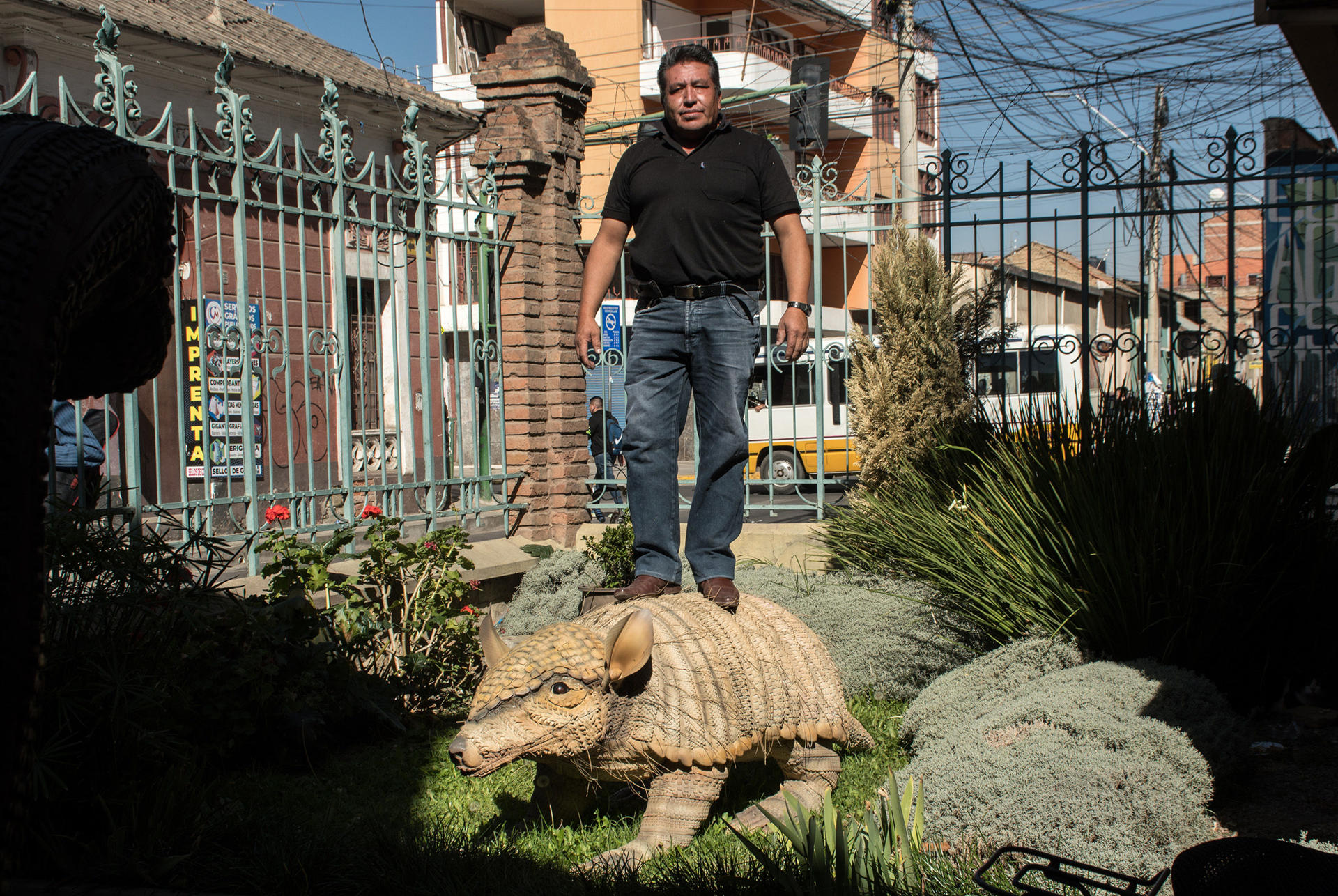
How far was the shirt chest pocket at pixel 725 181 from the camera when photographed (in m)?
4.04

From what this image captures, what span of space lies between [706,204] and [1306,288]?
604 cm

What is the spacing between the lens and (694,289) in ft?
13.3

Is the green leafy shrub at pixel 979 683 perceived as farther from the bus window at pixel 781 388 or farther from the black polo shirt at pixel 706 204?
the bus window at pixel 781 388

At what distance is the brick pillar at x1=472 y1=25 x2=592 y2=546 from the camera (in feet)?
24.8

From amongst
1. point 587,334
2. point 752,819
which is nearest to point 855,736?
point 752,819

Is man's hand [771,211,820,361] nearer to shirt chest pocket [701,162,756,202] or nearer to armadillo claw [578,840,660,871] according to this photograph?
shirt chest pocket [701,162,756,202]

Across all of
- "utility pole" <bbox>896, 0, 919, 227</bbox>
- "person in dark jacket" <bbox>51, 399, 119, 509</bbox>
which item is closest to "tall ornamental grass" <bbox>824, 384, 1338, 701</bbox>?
"person in dark jacket" <bbox>51, 399, 119, 509</bbox>

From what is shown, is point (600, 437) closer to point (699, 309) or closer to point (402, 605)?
point (402, 605)

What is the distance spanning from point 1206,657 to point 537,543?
179 inches

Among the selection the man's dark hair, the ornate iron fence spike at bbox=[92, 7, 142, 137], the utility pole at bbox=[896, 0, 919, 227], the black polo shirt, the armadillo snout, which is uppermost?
the utility pole at bbox=[896, 0, 919, 227]

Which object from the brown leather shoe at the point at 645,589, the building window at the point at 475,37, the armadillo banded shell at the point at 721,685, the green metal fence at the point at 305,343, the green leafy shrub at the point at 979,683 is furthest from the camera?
the building window at the point at 475,37

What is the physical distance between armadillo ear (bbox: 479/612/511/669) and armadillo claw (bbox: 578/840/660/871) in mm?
625

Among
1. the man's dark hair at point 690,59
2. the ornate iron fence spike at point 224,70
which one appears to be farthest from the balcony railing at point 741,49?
the man's dark hair at point 690,59

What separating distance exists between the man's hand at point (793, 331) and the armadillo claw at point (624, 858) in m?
1.94
